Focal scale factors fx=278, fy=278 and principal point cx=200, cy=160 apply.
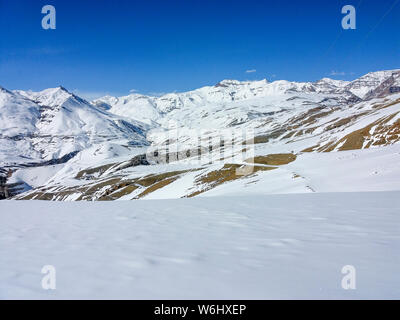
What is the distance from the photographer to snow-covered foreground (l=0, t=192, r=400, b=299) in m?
5.12

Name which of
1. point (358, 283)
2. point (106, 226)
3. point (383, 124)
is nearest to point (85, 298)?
point (358, 283)

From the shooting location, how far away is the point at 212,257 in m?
6.93

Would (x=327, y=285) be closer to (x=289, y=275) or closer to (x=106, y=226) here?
(x=289, y=275)

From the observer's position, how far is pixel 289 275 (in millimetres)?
5691

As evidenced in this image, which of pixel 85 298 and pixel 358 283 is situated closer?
pixel 85 298

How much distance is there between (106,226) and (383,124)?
411 ft

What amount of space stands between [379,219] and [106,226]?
10.7 m

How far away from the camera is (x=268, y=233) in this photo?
362 inches

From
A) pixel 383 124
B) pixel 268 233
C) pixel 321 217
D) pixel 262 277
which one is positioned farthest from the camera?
pixel 383 124

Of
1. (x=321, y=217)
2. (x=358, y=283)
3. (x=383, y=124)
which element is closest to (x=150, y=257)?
(x=358, y=283)

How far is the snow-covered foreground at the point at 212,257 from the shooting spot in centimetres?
512
